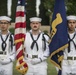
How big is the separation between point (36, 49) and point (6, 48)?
0.71 m

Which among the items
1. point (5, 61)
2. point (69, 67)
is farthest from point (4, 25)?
point (69, 67)

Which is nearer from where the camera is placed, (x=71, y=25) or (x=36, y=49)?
(x=71, y=25)

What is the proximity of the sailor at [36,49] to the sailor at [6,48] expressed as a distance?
1.19 ft

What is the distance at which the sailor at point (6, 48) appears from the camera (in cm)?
906

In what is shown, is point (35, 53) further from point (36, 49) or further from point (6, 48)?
point (6, 48)

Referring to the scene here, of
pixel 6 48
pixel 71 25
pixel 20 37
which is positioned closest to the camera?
pixel 71 25

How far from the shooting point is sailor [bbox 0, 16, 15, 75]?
29.7 ft

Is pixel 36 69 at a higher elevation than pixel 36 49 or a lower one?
lower

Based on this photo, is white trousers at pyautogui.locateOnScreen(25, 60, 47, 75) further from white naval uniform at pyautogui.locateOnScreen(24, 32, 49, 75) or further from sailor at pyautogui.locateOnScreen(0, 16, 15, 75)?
sailor at pyautogui.locateOnScreen(0, 16, 15, 75)

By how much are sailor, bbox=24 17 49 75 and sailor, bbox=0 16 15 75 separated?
0.36 m

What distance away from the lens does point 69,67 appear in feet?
29.7

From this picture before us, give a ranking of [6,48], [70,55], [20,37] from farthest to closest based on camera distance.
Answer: [20,37], [6,48], [70,55]

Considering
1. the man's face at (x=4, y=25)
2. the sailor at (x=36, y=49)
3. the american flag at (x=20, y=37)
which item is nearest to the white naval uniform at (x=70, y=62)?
the sailor at (x=36, y=49)

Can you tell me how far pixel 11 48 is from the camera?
914cm
